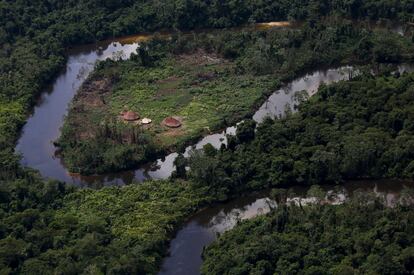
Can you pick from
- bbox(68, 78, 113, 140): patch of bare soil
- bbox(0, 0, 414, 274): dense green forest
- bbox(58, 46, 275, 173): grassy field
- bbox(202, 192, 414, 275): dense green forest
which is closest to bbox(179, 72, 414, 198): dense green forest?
bbox(0, 0, 414, 274): dense green forest

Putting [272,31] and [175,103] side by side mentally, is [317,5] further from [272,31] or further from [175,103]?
[175,103]

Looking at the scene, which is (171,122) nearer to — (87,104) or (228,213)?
(87,104)

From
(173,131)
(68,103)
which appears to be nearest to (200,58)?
(68,103)

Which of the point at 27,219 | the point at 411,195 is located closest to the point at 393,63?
the point at 411,195

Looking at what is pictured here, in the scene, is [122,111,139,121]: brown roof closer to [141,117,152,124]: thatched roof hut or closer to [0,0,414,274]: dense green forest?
[141,117,152,124]: thatched roof hut

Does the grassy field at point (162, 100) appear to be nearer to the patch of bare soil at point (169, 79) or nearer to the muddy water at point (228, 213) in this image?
the patch of bare soil at point (169, 79)

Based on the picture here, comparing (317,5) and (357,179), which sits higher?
(317,5)
